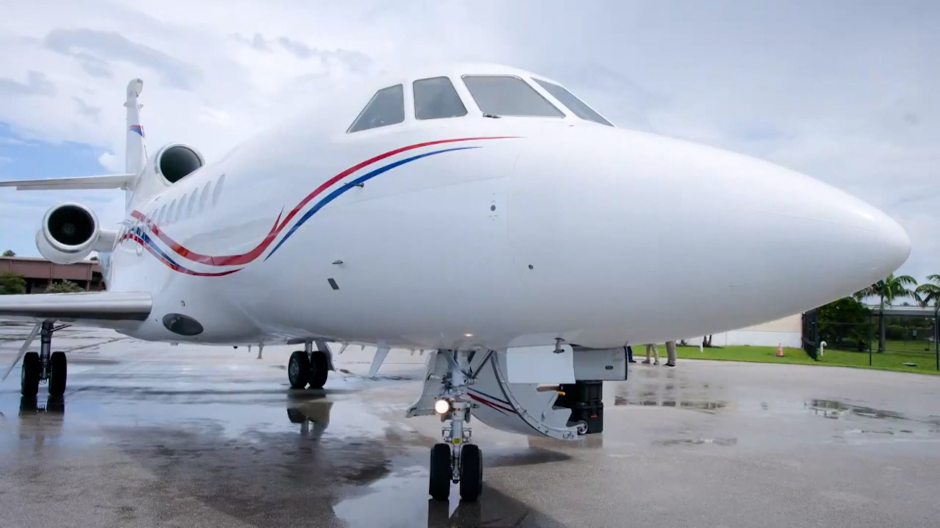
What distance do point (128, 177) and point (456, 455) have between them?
12.1 m

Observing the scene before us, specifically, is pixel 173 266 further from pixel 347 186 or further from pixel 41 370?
pixel 41 370

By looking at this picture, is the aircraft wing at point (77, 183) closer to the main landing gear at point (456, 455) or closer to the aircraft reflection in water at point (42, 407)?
the aircraft reflection in water at point (42, 407)

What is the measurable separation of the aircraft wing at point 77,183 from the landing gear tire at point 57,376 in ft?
13.8

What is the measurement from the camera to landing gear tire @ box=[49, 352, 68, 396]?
1226cm

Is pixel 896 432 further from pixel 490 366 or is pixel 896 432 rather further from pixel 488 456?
pixel 490 366

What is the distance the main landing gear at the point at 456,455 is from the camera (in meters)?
5.76

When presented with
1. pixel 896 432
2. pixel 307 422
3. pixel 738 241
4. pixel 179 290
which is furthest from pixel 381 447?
pixel 896 432

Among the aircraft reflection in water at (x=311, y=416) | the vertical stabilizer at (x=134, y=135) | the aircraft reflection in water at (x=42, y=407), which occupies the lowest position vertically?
the aircraft reflection in water at (x=42, y=407)

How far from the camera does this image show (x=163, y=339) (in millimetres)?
9391

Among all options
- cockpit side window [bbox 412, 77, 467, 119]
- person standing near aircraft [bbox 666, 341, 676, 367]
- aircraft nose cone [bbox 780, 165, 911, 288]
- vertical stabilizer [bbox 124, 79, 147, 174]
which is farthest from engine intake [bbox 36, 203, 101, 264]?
person standing near aircraft [bbox 666, 341, 676, 367]

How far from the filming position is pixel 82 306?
887 cm

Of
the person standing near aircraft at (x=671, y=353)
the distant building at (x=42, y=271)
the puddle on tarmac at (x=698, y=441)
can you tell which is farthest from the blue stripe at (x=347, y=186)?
the distant building at (x=42, y=271)

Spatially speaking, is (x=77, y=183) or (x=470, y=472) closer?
A: (x=470, y=472)

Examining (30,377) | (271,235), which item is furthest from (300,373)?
(271,235)
